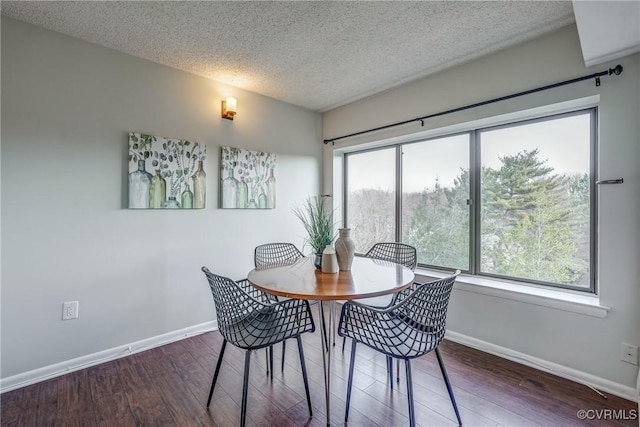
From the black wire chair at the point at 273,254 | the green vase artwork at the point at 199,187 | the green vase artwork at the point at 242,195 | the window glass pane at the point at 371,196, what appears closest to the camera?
the black wire chair at the point at 273,254

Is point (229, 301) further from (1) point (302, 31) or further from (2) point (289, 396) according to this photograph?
(1) point (302, 31)

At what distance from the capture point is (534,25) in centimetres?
202

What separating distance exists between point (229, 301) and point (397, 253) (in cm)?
157

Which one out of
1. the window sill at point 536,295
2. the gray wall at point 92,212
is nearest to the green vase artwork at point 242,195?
the gray wall at point 92,212

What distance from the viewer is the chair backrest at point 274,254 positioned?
103 inches

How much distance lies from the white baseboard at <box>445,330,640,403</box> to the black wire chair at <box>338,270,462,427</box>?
0.94 metres

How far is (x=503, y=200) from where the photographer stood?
98.9 inches

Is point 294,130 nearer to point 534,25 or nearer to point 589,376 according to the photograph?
point 534,25

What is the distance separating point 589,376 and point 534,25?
7.65 feet

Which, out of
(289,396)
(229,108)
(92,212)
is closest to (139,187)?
(92,212)

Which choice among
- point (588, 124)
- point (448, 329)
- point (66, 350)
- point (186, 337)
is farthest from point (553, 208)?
point (66, 350)

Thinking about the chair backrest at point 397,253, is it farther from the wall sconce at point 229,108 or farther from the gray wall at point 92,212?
the wall sconce at point 229,108

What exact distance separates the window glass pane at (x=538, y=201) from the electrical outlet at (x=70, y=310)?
321 cm

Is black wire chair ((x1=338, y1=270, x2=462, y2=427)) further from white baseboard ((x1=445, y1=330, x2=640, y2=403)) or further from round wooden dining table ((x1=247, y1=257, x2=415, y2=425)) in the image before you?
white baseboard ((x1=445, y1=330, x2=640, y2=403))
